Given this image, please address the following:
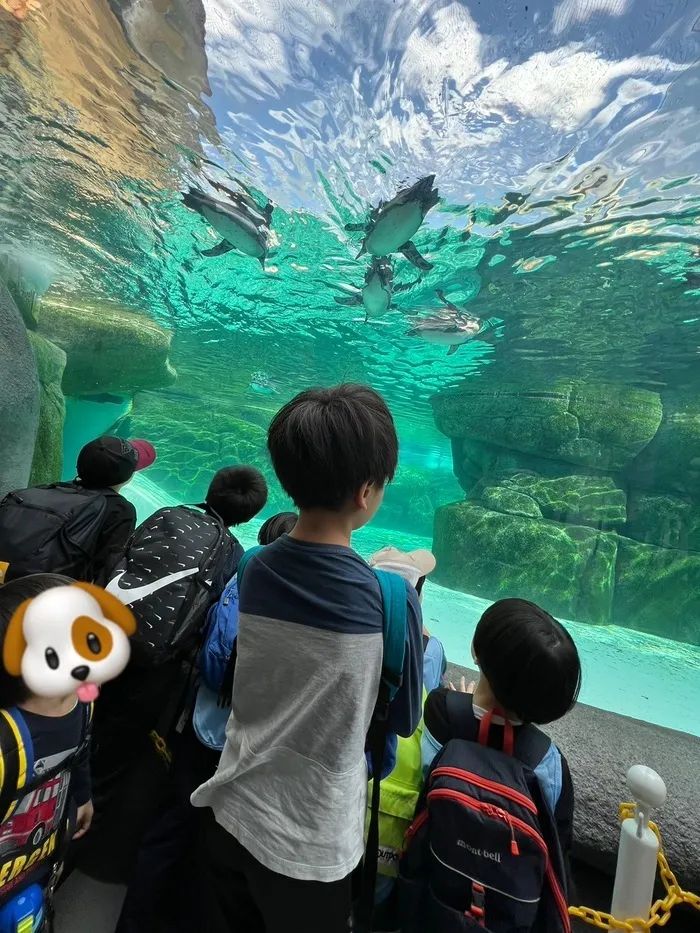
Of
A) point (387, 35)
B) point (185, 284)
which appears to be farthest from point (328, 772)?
point (185, 284)

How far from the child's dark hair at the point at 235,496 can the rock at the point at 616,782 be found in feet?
6.86

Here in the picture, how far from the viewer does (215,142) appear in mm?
6051

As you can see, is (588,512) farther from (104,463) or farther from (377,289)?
(104,463)

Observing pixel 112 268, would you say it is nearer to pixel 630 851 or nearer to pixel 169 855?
pixel 169 855

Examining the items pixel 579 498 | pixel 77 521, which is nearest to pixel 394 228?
pixel 77 521

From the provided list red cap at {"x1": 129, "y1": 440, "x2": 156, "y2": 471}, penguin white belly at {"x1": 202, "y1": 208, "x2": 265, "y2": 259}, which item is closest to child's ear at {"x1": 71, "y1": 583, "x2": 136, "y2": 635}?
red cap at {"x1": 129, "y1": 440, "x2": 156, "y2": 471}

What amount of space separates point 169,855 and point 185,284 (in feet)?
41.9

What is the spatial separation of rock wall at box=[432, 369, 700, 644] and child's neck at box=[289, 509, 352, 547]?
1282 cm

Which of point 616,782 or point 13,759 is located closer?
point 13,759

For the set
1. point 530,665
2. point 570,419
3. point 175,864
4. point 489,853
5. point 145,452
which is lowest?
point 175,864

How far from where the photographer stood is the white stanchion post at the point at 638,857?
142 cm

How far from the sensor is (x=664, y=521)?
42.3 feet

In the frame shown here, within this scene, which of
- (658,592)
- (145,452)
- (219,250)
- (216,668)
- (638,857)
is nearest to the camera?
(638,857)

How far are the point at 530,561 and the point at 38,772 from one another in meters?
13.2
